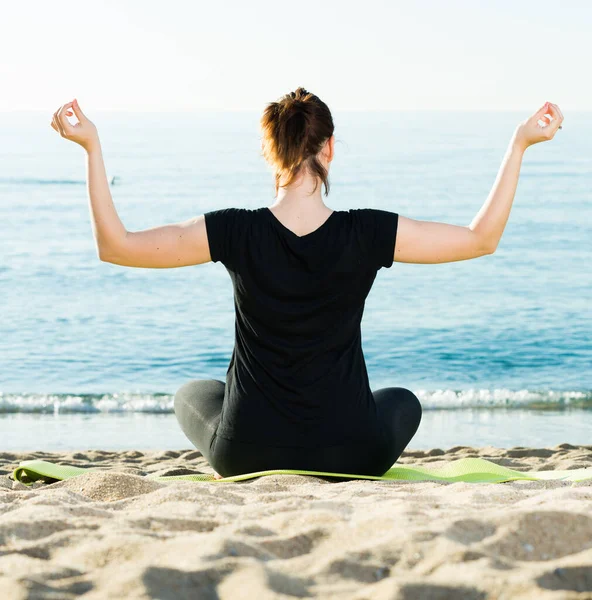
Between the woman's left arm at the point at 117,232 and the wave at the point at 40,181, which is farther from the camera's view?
the wave at the point at 40,181

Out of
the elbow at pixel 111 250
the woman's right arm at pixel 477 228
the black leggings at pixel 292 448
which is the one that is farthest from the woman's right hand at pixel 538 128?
the elbow at pixel 111 250

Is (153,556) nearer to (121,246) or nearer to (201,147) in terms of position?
(121,246)

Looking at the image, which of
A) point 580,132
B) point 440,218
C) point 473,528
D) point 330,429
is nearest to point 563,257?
point 440,218

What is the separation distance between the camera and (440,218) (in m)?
23.3

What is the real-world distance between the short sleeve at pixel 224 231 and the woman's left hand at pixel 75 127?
51 cm

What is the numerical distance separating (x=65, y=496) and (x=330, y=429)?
1.10 m

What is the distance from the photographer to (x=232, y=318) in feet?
46.6

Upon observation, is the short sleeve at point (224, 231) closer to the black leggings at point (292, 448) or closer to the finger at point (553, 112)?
the black leggings at point (292, 448)

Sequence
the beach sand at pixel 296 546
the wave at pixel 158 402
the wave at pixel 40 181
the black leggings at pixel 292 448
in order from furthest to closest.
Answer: the wave at pixel 40 181 → the wave at pixel 158 402 → the black leggings at pixel 292 448 → the beach sand at pixel 296 546

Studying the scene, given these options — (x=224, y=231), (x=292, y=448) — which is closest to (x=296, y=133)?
(x=224, y=231)

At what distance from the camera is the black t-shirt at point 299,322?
3.45 m

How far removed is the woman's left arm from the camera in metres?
3.34

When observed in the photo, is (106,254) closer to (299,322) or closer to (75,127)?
(75,127)

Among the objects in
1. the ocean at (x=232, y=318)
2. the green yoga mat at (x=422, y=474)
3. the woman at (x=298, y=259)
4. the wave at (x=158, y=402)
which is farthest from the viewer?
the wave at (x=158, y=402)
